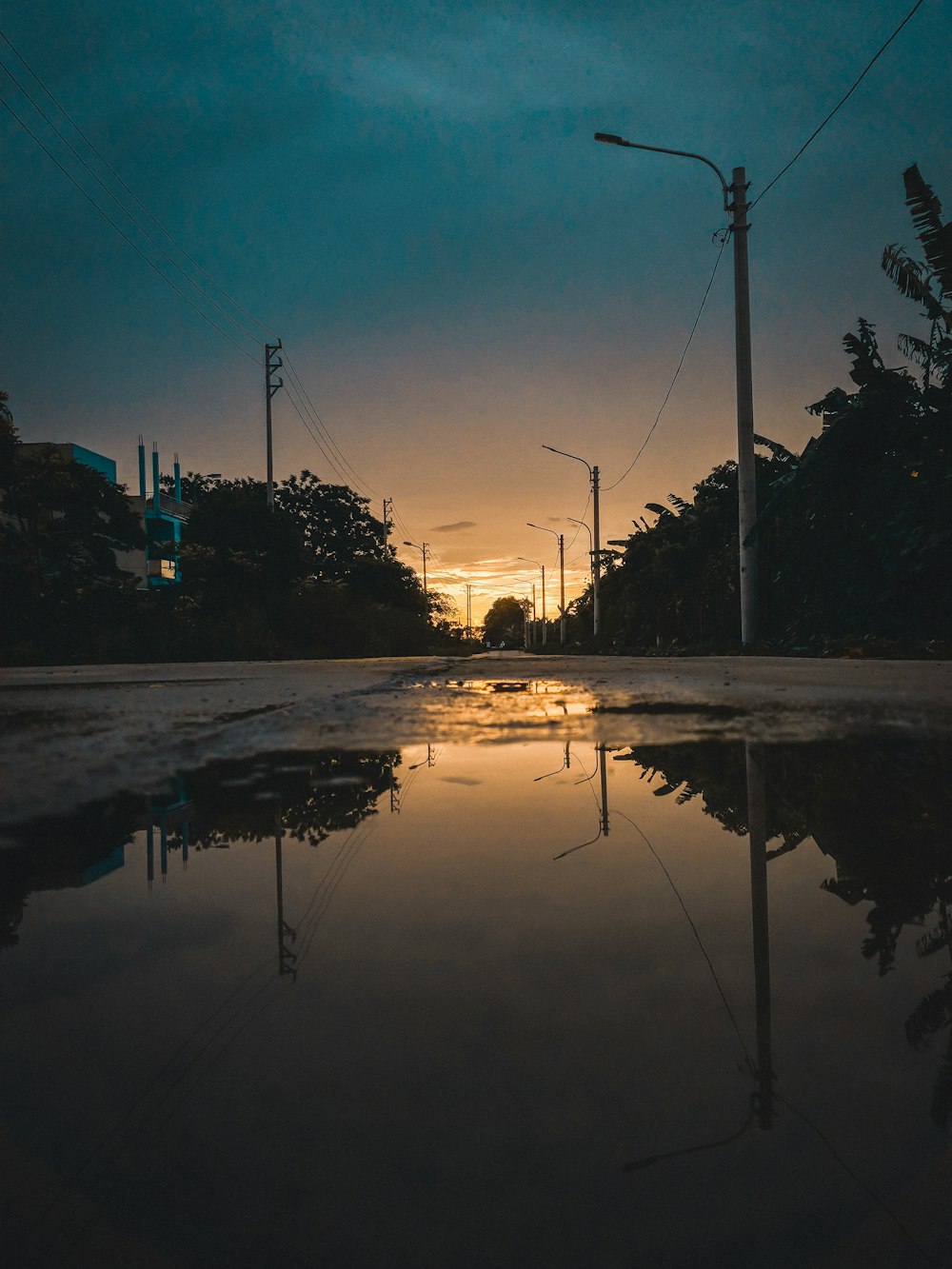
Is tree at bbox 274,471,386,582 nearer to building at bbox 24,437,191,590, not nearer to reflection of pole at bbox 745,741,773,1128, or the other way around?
building at bbox 24,437,191,590

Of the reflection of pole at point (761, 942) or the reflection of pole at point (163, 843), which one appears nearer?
the reflection of pole at point (761, 942)

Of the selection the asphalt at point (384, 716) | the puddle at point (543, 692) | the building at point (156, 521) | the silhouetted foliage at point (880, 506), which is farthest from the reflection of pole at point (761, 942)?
the building at point (156, 521)

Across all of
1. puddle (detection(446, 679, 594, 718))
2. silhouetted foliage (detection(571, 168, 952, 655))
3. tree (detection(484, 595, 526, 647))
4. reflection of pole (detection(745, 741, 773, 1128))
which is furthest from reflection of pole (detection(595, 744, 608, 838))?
tree (detection(484, 595, 526, 647))

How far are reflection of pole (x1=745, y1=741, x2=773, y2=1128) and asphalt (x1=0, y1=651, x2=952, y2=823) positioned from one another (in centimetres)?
196

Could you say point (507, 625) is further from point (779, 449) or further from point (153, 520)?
point (779, 449)

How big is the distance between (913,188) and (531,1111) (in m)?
16.4

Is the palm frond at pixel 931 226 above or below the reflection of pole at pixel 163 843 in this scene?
above

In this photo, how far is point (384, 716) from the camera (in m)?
6.54

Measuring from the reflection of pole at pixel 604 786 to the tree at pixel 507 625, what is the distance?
522 ft

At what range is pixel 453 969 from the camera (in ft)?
5.22

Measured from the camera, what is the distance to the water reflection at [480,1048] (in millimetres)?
970

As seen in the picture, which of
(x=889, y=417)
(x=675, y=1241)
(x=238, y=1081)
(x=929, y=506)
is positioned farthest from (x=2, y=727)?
(x=889, y=417)

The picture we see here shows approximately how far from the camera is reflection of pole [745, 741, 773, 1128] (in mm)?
1204

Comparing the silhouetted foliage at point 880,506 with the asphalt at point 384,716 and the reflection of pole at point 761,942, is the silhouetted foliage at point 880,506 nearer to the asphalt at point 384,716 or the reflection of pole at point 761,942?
the asphalt at point 384,716
